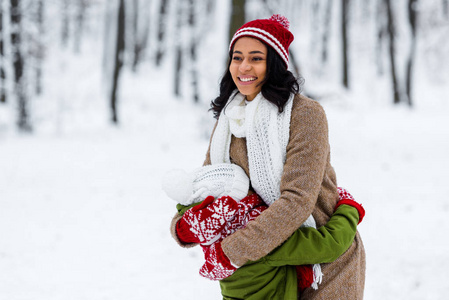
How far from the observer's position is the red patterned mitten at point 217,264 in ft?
5.85

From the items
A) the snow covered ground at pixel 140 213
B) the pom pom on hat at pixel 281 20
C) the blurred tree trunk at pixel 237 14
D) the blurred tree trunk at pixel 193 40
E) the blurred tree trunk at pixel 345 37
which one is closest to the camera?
the pom pom on hat at pixel 281 20

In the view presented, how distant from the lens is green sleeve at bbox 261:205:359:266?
5.72 ft

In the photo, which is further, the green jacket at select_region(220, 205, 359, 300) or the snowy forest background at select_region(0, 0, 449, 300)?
the snowy forest background at select_region(0, 0, 449, 300)

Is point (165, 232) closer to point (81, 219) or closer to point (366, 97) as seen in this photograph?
point (81, 219)

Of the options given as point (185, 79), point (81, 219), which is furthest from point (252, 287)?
point (185, 79)

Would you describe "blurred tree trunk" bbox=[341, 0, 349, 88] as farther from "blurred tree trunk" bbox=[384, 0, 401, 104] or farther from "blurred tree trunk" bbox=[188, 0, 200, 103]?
"blurred tree trunk" bbox=[188, 0, 200, 103]

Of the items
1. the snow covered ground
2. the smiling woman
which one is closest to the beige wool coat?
the smiling woman

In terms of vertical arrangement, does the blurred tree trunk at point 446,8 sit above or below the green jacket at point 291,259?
above

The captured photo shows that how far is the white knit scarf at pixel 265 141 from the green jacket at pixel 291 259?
0.10 meters

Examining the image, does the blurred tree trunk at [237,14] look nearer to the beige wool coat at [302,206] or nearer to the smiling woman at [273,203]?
the smiling woman at [273,203]

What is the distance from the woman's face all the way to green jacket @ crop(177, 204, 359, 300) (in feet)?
2.23

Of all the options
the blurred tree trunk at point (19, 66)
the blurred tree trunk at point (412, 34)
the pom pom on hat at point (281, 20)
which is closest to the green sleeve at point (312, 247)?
the pom pom on hat at point (281, 20)

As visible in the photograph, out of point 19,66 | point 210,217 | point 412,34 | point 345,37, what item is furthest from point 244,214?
point 345,37

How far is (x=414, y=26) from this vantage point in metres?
16.5
